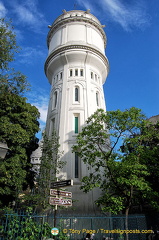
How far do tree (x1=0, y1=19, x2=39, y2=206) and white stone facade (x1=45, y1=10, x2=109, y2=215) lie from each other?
427 cm

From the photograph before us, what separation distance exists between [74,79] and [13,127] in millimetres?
12600

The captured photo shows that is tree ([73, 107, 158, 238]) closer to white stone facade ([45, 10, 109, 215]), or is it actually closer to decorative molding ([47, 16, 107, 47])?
white stone facade ([45, 10, 109, 215])

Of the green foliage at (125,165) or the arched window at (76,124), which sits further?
the arched window at (76,124)

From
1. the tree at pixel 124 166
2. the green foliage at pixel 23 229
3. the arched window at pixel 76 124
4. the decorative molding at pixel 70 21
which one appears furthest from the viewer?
the decorative molding at pixel 70 21

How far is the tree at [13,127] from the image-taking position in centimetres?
1462

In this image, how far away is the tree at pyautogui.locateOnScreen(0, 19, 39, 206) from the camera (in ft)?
48.0

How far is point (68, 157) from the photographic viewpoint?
21.0 m

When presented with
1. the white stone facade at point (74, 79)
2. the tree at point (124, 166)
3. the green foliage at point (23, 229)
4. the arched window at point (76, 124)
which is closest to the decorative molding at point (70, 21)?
the white stone facade at point (74, 79)

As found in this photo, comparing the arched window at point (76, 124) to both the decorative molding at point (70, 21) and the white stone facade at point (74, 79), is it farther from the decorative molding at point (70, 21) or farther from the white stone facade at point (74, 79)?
the decorative molding at point (70, 21)

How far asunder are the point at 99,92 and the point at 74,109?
Answer: 5429 millimetres

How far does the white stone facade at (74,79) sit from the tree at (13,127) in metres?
4.27

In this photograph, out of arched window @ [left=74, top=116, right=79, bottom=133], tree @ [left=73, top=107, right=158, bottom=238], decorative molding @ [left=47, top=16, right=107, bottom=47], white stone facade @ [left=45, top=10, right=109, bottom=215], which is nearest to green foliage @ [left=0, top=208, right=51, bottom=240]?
tree @ [left=73, top=107, right=158, bottom=238]

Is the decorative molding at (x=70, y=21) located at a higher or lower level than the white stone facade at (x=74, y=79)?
higher

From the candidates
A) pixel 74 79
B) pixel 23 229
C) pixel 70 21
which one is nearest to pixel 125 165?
pixel 23 229
